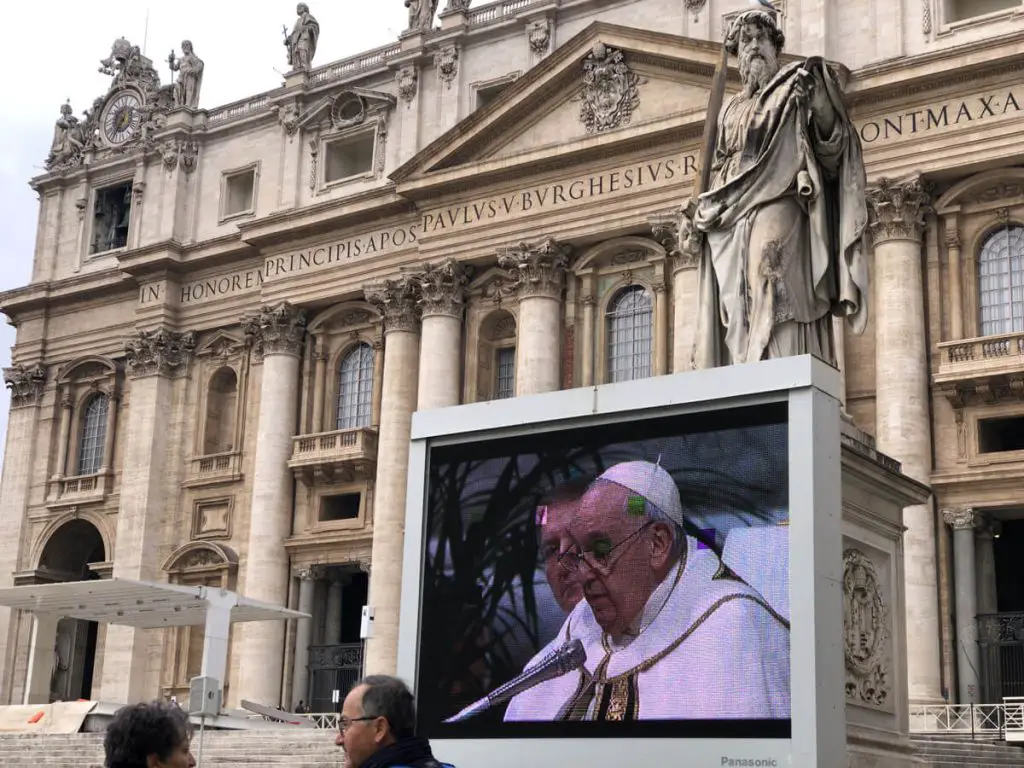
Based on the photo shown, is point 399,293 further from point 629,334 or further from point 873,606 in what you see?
point 873,606

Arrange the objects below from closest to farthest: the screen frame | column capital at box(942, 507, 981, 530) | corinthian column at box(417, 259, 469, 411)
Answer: the screen frame < column capital at box(942, 507, 981, 530) < corinthian column at box(417, 259, 469, 411)

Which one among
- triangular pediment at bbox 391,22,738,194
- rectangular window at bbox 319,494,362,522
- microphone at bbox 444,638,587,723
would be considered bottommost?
microphone at bbox 444,638,587,723

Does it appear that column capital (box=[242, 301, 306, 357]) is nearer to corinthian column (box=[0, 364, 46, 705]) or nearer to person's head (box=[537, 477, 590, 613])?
corinthian column (box=[0, 364, 46, 705])

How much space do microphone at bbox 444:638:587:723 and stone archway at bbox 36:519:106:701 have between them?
32.2 meters

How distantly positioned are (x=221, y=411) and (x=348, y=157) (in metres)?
6.95

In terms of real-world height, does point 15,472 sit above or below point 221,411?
below

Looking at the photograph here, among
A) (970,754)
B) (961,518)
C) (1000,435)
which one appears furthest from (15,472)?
(970,754)

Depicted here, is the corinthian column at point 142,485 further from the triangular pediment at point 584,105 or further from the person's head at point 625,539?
the person's head at point 625,539

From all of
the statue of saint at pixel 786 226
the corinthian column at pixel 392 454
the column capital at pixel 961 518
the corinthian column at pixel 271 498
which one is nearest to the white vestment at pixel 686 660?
the statue of saint at pixel 786 226

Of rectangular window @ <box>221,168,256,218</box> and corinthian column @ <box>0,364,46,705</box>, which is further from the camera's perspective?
corinthian column @ <box>0,364,46,705</box>

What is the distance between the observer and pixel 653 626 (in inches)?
316

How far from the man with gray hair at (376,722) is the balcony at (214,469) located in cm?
3124

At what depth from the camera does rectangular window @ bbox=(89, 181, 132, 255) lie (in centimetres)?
4147

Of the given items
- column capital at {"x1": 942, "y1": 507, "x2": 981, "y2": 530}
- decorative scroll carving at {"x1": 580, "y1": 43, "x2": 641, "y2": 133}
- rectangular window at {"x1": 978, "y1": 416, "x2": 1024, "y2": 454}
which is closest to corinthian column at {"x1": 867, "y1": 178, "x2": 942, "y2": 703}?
column capital at {"x1": 942, "y1": 507, "x2": 981, "y2": 530}
